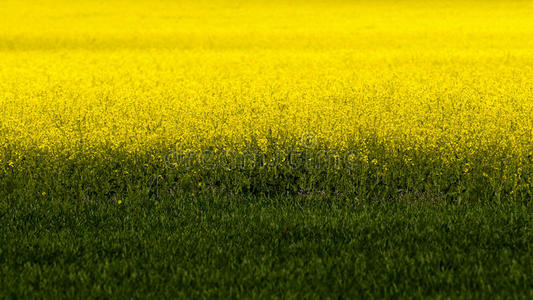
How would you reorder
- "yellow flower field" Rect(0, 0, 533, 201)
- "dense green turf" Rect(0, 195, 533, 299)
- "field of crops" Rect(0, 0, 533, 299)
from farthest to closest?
"yellow flower field" Rect(0, 0, 533, 201)
"field of crops" Rect(0, 0, 533, 299)
"dense green turf" Rect(0, 195, 533, 299)

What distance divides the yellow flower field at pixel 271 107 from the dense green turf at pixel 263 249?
95 cm

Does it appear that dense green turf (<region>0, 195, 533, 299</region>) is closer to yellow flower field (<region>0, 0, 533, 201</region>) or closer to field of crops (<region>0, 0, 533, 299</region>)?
field of crops (<region>0, 0, 533, 299</region>)

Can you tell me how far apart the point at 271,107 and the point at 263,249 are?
663 centimetres

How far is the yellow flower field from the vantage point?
923 cm

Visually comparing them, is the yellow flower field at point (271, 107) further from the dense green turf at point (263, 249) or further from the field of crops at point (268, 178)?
the dense green turf at point (263, 249)

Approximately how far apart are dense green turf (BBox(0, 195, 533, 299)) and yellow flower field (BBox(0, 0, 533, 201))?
954mm

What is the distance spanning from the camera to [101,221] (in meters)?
7.41

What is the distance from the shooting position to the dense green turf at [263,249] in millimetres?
5457

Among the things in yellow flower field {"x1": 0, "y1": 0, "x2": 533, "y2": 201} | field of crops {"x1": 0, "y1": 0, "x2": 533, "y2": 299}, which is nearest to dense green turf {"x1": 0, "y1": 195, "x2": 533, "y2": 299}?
field of crops {"x1": 0, "y1": 0, "x2": 533, "y2": 299}

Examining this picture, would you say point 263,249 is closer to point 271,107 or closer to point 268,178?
point 268,178

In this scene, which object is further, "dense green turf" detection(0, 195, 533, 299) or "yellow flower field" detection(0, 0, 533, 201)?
"yellow flower field" detection(0, 0, 533, 201)

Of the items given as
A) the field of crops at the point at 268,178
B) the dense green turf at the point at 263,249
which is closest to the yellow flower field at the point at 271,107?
the field of crops at the point at 268,178

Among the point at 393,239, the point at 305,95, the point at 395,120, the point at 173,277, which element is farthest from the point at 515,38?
the point at 173,277

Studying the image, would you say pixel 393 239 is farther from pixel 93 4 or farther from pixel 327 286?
pixel 93 4
